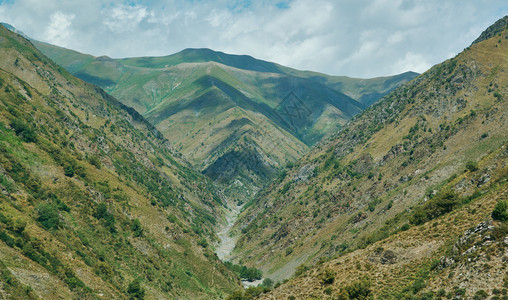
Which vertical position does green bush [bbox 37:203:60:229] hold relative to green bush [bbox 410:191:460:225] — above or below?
above

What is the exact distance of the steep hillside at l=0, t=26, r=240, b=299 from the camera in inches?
1758

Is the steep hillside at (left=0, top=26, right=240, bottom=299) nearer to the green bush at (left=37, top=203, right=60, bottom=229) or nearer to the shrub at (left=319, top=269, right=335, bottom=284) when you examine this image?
the green bush at (left=37, top=203, right=60, bottom=229)

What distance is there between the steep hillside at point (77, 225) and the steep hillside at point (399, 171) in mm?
33109

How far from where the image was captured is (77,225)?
64688 mm

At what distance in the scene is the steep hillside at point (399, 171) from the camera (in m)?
70.1

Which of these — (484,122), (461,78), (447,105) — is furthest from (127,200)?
(461,78)

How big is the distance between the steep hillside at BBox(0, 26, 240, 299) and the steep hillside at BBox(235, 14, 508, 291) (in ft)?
109

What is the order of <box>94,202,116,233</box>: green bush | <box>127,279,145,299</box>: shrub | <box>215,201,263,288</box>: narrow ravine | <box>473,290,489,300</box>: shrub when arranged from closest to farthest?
<box>473,290,489,300</box>: shrub < <box>127,279,145,299</box>: shrub < <box>94,202,116,233</box>: green bush < <box>215,201,263,288</box>: narrow ravine

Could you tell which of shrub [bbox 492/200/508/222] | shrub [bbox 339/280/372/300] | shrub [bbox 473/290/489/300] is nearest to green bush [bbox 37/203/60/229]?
shrub [bbox 339/280/372/300]

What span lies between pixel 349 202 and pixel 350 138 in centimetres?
5289

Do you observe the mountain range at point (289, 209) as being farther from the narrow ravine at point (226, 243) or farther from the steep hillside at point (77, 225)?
the narrow ravine at point (226, 243)

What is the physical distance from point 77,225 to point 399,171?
85864mm

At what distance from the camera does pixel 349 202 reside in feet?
353

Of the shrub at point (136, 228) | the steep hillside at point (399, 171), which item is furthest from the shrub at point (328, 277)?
the shrub at point (136, 228)
